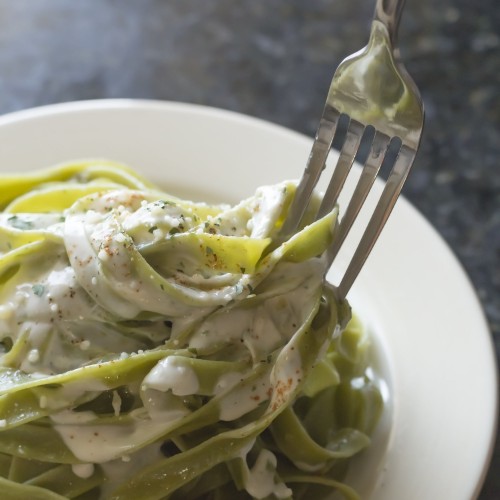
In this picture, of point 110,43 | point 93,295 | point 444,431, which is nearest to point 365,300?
point 444,431

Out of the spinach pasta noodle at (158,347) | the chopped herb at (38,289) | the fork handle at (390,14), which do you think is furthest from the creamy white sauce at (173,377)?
the fork handle at (390,14)

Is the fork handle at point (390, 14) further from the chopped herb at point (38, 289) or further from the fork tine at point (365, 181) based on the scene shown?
the chopped herb at point (38, 289)

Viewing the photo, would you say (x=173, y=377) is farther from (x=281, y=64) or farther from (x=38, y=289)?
(x=281, y=64)

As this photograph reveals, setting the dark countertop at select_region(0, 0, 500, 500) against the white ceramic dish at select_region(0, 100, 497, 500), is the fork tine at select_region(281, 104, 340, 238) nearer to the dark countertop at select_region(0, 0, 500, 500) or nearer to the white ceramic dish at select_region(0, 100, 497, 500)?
the white ceramic dish at select_region(0, 100, 497, 500)

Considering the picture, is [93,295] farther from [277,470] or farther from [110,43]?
[110,43]

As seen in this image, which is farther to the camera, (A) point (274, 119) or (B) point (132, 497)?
(A) point (274, 119)

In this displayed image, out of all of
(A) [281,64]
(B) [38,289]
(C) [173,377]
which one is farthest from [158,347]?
(A) [281,64]

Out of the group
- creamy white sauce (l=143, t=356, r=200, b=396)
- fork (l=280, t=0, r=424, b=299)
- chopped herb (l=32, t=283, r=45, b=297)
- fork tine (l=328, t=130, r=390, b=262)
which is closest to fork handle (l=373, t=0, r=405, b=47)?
fork (l=280, t=0, r=424, b=299)
